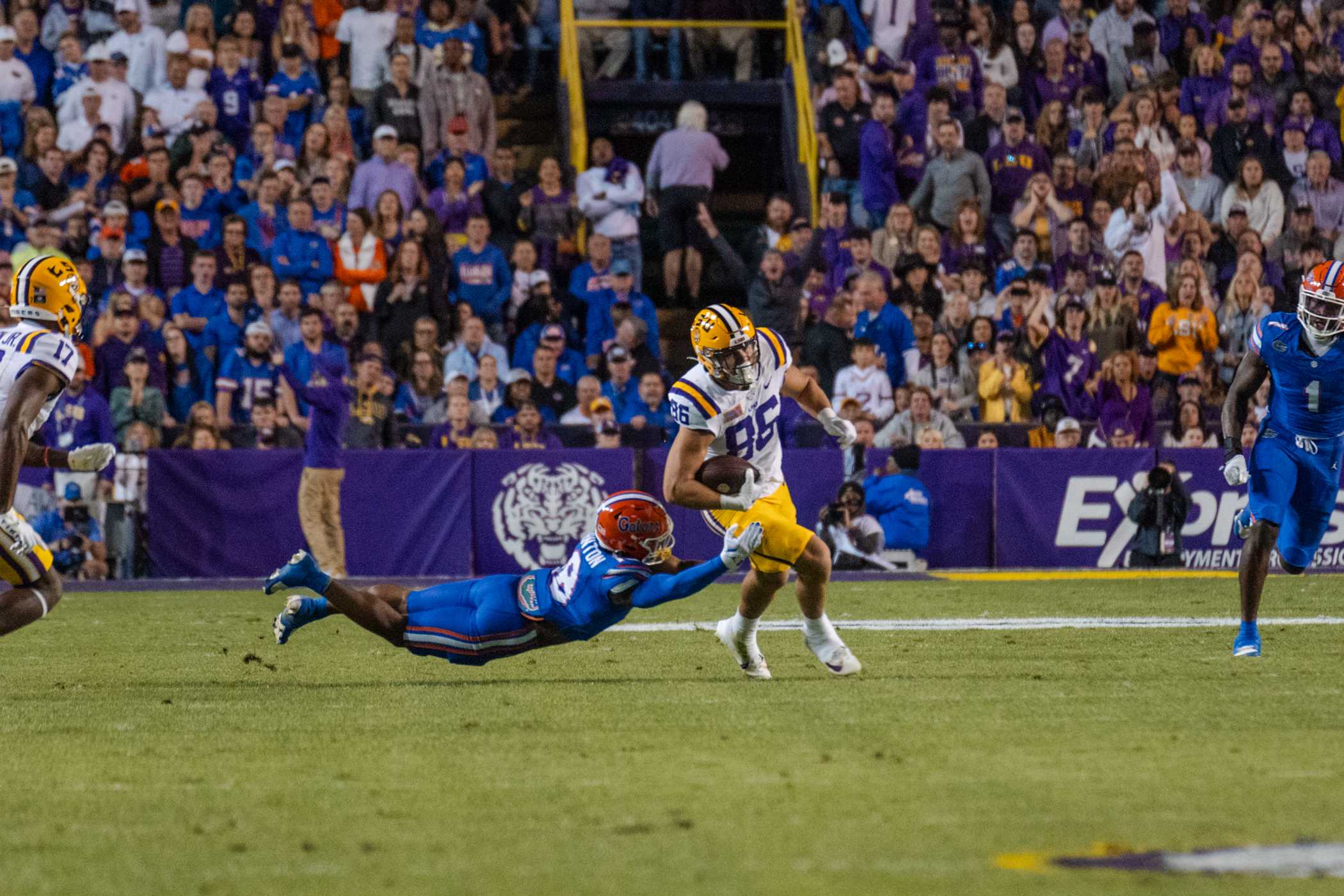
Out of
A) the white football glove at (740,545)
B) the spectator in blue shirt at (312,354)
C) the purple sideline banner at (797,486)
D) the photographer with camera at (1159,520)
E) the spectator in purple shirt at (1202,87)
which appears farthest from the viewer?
the spectator in purple shirt at (1202,87)

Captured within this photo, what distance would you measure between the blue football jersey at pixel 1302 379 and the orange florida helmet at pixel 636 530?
11.7ft

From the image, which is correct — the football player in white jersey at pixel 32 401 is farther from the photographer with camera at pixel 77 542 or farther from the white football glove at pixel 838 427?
the photographer with camera at pixel 77 542

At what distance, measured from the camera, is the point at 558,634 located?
7.95m

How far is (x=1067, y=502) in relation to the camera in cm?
1566

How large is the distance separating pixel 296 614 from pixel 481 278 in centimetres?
892

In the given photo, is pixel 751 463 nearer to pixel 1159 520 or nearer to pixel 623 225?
pixel 1159 520

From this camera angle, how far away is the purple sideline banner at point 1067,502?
51.1ft

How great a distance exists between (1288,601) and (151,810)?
8.73 meters

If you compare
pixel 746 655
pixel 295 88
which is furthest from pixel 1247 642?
pixel 295 88

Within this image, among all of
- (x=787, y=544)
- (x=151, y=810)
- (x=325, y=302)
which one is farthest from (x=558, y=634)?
(x=325, y=302)

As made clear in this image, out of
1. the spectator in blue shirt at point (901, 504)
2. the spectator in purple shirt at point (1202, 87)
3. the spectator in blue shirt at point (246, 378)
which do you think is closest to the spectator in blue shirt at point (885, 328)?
the spectator in blue shirt at point (901, 504)

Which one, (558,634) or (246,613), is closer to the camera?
(558,634)

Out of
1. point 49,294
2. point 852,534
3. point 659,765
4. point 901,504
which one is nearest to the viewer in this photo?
point 659,765

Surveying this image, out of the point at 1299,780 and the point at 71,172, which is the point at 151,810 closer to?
the point at 1299,780
